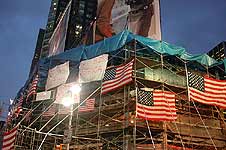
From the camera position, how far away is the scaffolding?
17.6 metres

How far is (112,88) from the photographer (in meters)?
17.9

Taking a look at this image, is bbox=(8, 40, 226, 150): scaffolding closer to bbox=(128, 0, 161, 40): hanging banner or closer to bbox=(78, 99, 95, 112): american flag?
bbox=(78, 99, 95, 112): american flag

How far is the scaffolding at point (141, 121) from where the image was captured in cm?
1759

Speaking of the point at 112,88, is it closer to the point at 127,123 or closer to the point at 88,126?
the point at 127,123

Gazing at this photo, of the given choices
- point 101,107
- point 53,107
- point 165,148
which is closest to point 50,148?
point 53,107

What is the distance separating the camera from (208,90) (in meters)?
18.5

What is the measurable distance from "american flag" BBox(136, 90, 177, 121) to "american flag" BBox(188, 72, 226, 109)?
1863 millimetres

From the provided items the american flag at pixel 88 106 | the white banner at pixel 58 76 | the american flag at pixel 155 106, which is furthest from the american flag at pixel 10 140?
the american flag at pixel 155 106

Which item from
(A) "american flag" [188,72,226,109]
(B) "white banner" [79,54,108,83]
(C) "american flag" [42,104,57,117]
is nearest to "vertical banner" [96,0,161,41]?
(B) "white banner" [79,54,108,83]

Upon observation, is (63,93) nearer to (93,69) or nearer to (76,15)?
(93,69)

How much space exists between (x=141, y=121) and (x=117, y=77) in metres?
3.32

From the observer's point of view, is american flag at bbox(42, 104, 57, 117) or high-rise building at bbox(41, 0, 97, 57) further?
high-rise building at bbox(41, 0, 97, 57)

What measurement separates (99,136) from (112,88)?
3.59m

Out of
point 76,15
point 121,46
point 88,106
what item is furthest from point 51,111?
point 76,15
